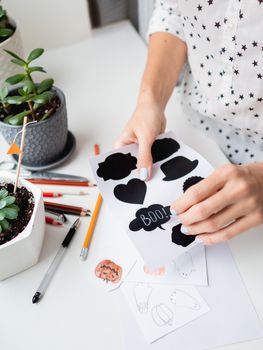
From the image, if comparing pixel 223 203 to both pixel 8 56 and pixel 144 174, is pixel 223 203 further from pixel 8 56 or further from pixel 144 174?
pixel 8 56

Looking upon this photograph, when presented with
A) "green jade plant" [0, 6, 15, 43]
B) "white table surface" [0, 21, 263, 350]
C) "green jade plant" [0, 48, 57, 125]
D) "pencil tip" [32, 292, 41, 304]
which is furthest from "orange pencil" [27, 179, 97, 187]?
"green jade plant" [0, 6, 15, 43]

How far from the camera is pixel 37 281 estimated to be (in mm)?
585

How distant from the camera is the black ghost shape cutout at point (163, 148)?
2.25 feet

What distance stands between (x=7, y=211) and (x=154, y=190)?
239mm

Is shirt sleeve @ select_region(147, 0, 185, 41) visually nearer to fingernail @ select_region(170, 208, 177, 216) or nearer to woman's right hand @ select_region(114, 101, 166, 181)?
woman's right hand @ select_region(114, 101, 166, 181)

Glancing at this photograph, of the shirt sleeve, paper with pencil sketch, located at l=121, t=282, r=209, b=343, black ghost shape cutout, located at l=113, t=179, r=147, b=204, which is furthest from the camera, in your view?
the shirt sleeve

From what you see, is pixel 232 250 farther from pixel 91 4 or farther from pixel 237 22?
pixel 91 4

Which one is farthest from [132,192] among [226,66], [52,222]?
[226,66]

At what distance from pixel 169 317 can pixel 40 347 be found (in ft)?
0.61

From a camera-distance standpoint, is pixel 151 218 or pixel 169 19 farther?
A: pixel 169 19

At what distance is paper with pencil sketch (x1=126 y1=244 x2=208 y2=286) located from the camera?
22.4 inches

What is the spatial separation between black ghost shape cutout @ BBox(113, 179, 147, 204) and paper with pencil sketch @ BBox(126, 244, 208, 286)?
95mm

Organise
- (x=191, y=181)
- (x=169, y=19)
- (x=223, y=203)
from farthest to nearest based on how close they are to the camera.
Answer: (x=169, y=19)
(x=191, y=181)
(x=223, y=203)

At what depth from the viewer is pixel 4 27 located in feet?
2.75
